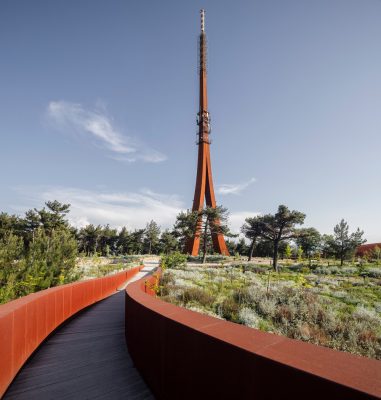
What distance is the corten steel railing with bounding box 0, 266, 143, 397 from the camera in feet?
12.1

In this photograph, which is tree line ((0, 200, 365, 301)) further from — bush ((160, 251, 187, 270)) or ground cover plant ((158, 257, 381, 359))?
bush ((160, 251, 187, 270))

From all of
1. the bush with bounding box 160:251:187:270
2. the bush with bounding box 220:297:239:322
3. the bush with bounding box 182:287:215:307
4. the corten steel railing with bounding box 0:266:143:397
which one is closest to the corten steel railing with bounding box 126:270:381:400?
the corten steel railing with bounding box 0:266:143:397

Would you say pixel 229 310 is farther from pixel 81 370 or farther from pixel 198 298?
pixel 81 370

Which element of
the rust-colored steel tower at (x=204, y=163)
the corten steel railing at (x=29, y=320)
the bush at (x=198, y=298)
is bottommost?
the bush at (x=198, y=298)

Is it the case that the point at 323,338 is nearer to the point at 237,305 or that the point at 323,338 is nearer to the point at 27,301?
the point at 237,305

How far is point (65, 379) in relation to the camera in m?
4.10

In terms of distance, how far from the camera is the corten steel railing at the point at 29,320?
3.70 meters

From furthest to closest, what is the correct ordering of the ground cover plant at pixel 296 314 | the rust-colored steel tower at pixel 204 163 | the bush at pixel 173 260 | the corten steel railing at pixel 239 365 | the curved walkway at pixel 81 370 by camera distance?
the rust-colored steel tower at pixel 204 163, the bush at pixel 173 260, the ground cover plant at pixel 296 314, the curved walkway at pixel 81 370, the corten steel railing at pixel 239 365

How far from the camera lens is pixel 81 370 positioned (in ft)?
14.4

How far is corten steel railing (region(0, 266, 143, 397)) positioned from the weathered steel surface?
21 cm

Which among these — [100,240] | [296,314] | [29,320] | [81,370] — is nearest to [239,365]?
[81,370]

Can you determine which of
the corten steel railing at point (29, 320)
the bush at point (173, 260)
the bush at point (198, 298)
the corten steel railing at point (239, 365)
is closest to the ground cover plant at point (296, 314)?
the bush at point (198, 298)

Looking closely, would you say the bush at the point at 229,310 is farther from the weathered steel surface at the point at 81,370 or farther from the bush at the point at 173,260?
the bush at the point at 173,260

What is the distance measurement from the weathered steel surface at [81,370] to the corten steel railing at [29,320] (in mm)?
207
